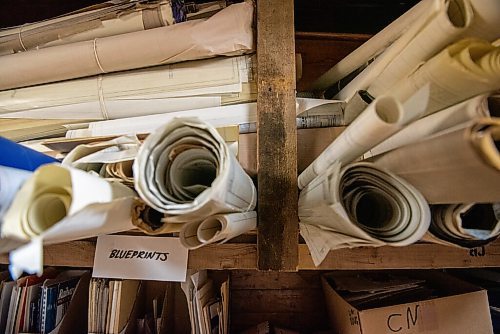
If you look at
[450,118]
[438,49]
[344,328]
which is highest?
[438,49]

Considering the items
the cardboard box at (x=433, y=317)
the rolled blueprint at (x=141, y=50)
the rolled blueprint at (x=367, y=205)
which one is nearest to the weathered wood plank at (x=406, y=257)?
the cardboard box at (x=433, y=317)

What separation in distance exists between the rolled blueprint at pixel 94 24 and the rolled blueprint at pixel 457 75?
0.53 m

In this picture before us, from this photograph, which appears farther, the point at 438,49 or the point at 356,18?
the point at 356,18

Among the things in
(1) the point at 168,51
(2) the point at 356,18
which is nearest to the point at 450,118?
(1) the point at 168,51

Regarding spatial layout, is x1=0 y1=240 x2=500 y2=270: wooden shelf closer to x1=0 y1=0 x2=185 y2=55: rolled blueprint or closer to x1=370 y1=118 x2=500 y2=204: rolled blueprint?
x1=370 y1=118 x2=500 y2=204: rolled blueprint

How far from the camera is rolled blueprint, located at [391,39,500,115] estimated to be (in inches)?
22.0

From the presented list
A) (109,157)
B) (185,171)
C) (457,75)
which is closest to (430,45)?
(457,75)

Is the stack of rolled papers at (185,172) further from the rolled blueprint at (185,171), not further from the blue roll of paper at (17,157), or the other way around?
the blue roll of paper at (17,157)

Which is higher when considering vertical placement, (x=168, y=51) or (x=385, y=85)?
(x=168, y=51)

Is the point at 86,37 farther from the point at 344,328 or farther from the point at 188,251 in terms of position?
→ the point at 344,328

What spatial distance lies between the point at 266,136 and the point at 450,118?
317mm

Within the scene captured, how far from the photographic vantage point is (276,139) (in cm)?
A: 77

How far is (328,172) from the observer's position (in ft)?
1.93

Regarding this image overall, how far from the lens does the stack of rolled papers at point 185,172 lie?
1.62 feet
